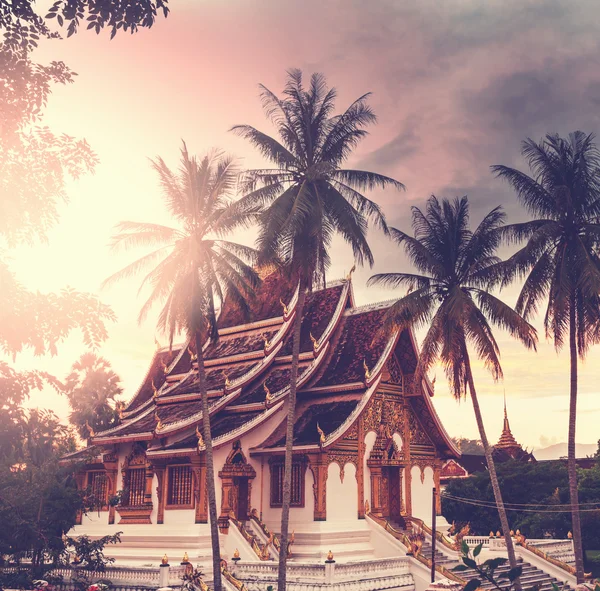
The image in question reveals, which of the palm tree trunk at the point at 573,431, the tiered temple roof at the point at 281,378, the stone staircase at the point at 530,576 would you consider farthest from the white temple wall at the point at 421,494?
the palm tree trunk at the point at 573,431

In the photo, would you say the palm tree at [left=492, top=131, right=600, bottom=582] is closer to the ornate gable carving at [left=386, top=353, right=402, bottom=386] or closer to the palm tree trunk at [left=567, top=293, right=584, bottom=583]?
the palm tree trunk at [left=567, top=293, right=584, bottom=583]

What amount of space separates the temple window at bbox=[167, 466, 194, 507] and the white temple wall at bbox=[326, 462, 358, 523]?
14.2 feet

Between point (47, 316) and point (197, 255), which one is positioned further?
point (197, 255)

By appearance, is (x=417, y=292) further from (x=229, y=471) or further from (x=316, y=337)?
(x=229, y=471)

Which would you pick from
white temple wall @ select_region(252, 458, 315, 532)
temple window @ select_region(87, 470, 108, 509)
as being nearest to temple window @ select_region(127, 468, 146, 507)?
temple window @ select_region(87, 470, 108, 509)

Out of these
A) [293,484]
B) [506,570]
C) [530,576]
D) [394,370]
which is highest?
[394,370]

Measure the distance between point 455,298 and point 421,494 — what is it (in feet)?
30.2

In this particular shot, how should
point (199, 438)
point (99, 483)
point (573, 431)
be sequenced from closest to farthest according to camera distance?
1. point (573, 431)
2. point (199, 438)
3. point (99, 483)

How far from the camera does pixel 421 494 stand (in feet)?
86.8

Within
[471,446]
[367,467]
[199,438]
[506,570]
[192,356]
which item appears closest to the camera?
[199,438]

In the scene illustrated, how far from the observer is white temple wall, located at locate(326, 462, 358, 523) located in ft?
75.4

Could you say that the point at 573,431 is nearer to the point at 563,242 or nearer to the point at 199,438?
the point at 563,242

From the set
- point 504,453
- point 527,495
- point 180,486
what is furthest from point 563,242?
point 504,453

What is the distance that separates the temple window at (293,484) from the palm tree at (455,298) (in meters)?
5.37
